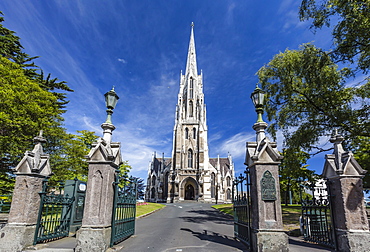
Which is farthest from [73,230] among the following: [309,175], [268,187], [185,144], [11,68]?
[185,144]

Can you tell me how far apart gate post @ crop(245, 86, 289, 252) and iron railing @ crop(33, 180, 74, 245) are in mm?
6285

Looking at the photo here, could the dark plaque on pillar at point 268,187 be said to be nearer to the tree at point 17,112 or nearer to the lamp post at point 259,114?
the lamp post at point 259,114

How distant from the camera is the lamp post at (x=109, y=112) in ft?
22.0

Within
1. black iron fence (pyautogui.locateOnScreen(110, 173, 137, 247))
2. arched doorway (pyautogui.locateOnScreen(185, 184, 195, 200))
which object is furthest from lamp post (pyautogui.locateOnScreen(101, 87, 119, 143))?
arched doorway (pyautogui.locateOnScreen(185, 184, 195, 200))

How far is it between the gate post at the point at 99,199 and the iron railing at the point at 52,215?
176 cm

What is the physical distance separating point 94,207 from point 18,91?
12.8m

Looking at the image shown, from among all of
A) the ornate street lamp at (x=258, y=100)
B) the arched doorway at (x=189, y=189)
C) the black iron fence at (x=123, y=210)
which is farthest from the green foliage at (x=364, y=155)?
the arched doorway at (x=189, y=189)

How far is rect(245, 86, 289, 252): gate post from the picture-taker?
547cm

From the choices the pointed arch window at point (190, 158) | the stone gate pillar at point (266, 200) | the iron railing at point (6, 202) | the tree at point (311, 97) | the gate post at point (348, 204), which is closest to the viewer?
the stone gate pillar at point (266, 200)

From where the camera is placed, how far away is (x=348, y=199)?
5875 millimetres

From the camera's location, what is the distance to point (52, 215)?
7.57 m

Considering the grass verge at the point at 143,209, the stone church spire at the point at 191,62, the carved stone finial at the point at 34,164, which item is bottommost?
the grass verge at the point at 143,209

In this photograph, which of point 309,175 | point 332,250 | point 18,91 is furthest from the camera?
point 309,175

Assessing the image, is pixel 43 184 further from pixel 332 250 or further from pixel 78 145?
pixel 78 145
